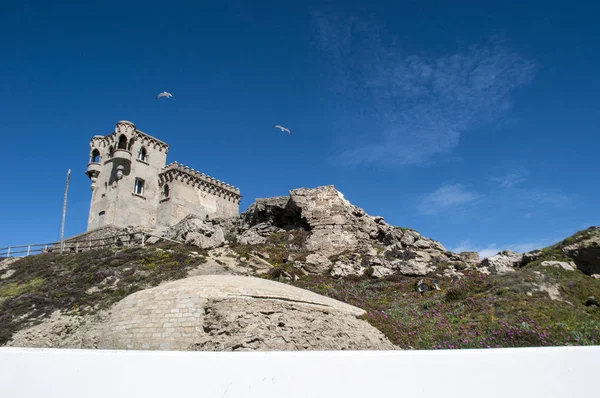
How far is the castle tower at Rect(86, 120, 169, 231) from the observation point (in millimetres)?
43500

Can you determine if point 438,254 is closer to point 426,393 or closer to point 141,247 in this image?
point 141,247

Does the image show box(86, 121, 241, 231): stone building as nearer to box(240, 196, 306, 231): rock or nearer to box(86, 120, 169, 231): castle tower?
box(86, 120, 169, 231): castle tower

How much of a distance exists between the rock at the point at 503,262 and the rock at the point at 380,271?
5613 mm

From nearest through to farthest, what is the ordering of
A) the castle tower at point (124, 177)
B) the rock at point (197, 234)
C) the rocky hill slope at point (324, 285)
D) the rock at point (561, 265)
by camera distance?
the rocky hill slope at point (324, 285)
the rock at point (561, 265)
the rock at point (197, 234)
the castle tower at point (124, 177)

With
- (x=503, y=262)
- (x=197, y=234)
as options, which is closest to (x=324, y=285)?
(x=503, y=262)

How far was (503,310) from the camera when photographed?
15.1 metres

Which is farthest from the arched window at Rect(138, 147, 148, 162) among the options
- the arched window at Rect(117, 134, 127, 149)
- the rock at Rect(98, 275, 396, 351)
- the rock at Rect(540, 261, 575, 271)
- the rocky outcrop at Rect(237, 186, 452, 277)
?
the rock at Rect(540, 261, 575, 271)

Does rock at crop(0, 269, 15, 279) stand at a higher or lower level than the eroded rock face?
higher

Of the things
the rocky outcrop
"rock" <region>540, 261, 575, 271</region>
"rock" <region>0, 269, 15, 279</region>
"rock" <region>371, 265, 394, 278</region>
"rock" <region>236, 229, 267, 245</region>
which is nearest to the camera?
"rock" <region>540, 261, 575, 271</region>

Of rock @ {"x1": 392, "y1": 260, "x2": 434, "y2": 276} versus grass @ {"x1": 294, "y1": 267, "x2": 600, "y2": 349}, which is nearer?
grass @ {"x1": 294, "y1": 267, "x2": 600, "y2": 349}

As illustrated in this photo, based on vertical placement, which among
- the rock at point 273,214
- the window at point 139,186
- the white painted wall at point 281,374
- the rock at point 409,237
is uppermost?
the window at point 139,186

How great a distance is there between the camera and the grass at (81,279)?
18734mm

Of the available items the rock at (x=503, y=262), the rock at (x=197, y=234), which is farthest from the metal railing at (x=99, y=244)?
the rock at (x=503, y=262)

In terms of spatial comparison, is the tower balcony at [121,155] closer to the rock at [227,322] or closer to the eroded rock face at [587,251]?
the rock at [227,322]
